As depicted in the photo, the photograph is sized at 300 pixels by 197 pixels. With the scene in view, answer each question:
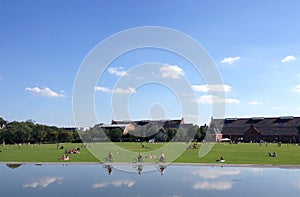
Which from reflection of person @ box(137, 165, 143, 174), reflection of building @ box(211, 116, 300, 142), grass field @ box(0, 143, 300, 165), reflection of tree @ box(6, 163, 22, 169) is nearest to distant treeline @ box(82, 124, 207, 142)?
reflection of building @ box(211, 116, 300, 142)

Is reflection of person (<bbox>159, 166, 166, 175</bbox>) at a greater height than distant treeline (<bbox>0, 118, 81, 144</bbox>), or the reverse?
distant treeline (<bbox>0, 118, 81, 144</bbox>)

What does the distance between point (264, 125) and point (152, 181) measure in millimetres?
110261

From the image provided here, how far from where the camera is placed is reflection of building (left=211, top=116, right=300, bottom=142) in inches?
4606

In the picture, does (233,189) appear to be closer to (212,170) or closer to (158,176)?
(158,176)

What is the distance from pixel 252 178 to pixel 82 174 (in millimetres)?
12244

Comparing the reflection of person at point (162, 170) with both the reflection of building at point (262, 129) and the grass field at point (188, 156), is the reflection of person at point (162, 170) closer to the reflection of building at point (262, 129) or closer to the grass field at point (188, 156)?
the grass field at point (188, 156)

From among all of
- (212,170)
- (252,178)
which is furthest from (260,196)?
(212,170)

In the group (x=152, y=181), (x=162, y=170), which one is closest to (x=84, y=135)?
(x=162, y=170)

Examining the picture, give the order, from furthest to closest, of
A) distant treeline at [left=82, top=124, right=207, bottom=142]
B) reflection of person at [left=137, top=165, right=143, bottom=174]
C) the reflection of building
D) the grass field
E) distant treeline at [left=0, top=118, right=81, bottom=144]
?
1. the reflection of building
2. distant treeline at [left=82, top=124, right=207, bottom=142]
3. distant treeline at [left=0, top=118, right=81, bottom=144]
4. the grass field
5. reflection of person at [left=137, top=165, right=143, bottom=174]

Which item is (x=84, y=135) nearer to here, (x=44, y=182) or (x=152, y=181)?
(x=44, y=182)

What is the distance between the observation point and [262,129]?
123875 mm

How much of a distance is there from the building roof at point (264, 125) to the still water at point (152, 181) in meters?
97.1

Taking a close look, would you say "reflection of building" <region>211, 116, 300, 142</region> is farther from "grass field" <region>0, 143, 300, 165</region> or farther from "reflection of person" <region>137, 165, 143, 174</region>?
"reflection of person" <region>137, 165, 143, 174</region>

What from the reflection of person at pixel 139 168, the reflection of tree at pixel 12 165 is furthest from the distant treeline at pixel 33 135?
the reflection of person at pixel 139 168
